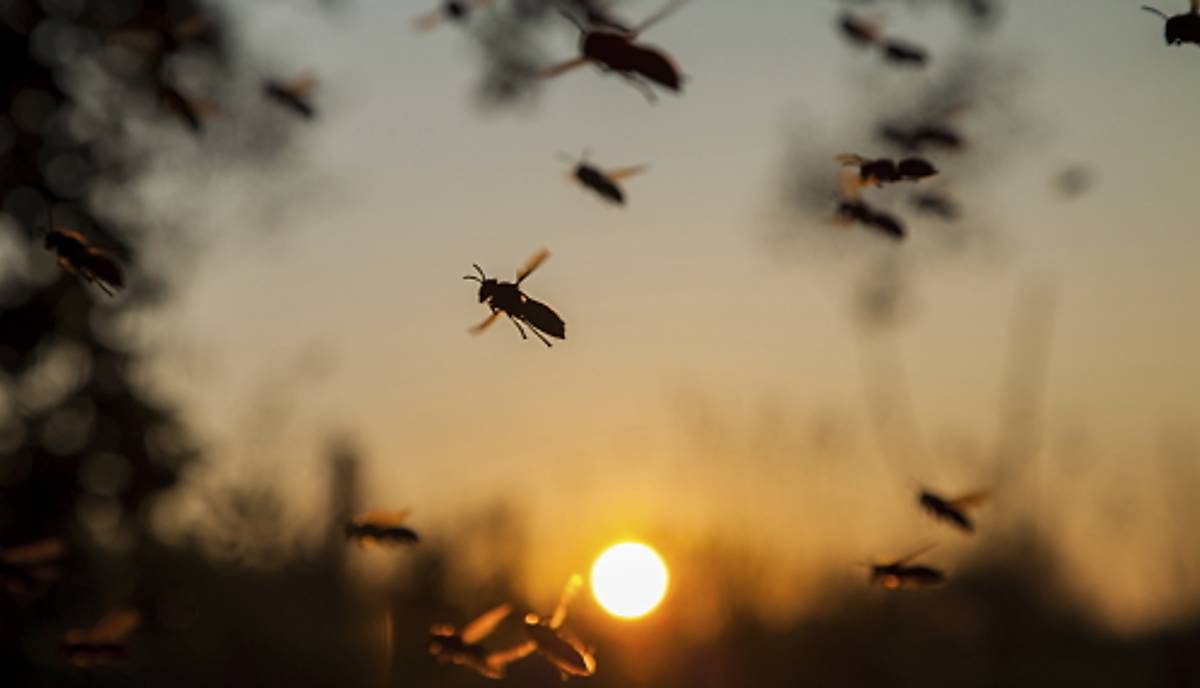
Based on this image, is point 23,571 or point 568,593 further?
point 23,571

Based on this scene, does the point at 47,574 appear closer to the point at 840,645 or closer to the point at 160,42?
the point at 160,42

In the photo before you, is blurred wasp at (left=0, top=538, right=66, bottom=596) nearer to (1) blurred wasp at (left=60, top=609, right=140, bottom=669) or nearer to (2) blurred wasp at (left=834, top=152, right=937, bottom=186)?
(1) blurred wasp at (left=60, top=609, right=140, bottom=669)

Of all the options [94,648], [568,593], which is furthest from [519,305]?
[94,648]

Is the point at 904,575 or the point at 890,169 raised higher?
the point at 890,169

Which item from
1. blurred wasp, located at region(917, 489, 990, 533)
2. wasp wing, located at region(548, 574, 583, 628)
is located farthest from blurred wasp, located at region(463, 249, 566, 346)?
blurred wasp, located at region(917, 489, 990, 533)

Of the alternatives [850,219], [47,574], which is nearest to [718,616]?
[850,219]

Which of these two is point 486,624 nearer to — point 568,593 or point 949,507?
point 568,593
